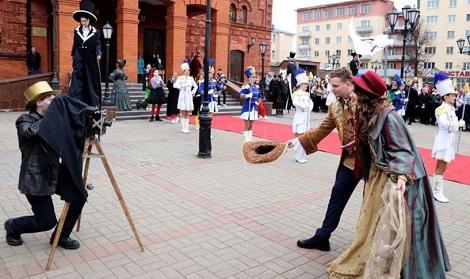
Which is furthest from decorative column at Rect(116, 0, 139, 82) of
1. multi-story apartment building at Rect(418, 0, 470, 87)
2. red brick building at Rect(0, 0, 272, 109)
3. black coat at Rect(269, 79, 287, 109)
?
multi-story apartment building at Rect(418, 0, 470, 87)

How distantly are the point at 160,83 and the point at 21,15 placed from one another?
9.50m

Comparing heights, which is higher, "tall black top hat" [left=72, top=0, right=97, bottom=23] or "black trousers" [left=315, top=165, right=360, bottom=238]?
"tall black top hat" [left=72, top=0, right=97, bottom=23]

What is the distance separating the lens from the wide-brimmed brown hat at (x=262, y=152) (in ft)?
14.9

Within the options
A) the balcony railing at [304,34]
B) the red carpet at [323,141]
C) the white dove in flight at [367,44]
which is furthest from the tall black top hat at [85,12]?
the balcony railing at [304,34]

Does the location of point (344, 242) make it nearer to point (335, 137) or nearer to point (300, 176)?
point (300, 176)

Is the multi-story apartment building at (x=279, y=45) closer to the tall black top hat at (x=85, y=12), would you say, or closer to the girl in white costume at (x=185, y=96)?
the girl in white costume at (x=185, y=96)

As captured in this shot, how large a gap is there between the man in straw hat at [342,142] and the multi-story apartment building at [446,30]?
81.7 meters

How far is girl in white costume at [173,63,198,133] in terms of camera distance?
1438 centimetres

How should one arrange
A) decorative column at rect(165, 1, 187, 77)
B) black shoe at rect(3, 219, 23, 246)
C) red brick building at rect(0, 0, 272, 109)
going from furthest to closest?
decorative column at rect(165, 1, 187, 77) < red brick building at rect(0, 0, 272, 109) < black shoe at rect(3, 219, 23, 246)

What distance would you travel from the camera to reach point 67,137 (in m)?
4.08

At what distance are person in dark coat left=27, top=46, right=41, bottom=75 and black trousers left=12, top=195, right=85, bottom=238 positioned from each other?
1868cm

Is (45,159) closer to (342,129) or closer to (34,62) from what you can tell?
(342,129)

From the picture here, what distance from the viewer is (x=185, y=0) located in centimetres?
2342

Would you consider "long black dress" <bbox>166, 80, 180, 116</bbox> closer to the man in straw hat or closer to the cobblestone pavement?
the cobblestone pavement
